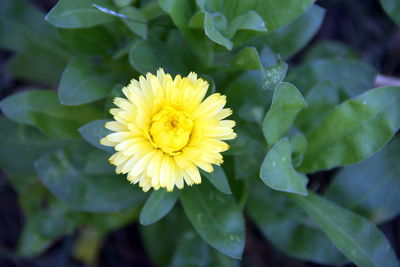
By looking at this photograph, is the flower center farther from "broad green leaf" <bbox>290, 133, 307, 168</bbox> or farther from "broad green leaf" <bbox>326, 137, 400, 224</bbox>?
"broad green leaf" <bbox>326, 137, 400, 224</bbox>

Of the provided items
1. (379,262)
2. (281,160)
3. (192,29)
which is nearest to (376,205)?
(379,262)

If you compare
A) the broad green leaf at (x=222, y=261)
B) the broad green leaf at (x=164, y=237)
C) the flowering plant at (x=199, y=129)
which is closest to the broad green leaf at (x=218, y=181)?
the flowering plant at (x=199, y=129)

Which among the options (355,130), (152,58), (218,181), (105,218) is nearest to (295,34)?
(355,130)

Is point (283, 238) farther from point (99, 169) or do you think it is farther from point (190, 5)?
point (190, 5)

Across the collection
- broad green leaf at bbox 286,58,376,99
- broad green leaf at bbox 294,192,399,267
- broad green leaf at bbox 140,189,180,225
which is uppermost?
broad green leaf at bbox 286,58,376,99

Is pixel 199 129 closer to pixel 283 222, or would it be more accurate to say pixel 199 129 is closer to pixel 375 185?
pixel 283 222

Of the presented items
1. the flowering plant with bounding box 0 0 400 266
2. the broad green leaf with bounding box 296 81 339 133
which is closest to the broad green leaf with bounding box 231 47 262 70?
the flowering plant with bounding box 0 0 400 266

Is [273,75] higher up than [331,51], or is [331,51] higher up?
[273,75]
